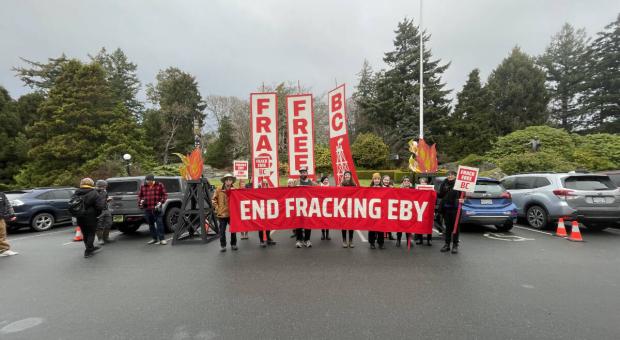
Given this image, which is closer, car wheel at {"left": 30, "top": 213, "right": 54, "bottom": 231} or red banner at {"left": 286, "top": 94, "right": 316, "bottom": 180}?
red banner at {"left": 286, "top": 94, "right": 316, "bottom": 180}

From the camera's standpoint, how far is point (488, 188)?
8430mm

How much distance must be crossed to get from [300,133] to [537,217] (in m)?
7.77

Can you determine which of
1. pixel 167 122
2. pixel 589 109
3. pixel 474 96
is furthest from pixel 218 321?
pixel 589 109

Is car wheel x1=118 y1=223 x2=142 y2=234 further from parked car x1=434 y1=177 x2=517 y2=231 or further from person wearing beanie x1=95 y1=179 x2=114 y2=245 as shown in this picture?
parked car x1=434 y1=177 x2=517 y2=231

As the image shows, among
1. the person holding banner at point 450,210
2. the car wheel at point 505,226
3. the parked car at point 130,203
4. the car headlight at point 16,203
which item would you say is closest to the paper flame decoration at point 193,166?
the parked car at point 130,203

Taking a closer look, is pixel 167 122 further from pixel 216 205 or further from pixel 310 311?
pixel 310 311

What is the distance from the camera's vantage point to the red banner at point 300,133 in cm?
993

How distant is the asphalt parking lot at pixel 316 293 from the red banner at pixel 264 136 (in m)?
3.34

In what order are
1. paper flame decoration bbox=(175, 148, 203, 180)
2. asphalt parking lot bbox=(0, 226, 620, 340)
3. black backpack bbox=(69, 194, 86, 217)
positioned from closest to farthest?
1. asphalt parking lot bbox=(0, 226, 620, 340)
2. black backpack bbox=(69, 194, 86, 217)
3. paper flame decoration bbox=(175, 148, 203, 180)

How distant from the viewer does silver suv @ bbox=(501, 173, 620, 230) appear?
25.8ft

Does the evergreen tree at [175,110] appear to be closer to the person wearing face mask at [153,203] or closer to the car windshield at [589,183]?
the person wearing face mask at [153,203]

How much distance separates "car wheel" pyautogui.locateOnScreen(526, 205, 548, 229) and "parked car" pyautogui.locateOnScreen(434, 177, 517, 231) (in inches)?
49.8

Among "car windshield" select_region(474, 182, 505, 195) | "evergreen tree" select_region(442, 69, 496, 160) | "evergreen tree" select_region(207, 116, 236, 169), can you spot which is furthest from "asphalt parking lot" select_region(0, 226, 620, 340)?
"evergreen tree" select_region(207, 116, 236, 169)

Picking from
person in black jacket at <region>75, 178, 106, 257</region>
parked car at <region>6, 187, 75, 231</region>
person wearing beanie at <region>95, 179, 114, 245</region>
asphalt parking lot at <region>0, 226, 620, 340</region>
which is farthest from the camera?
parked car at <region>6, 187, 75, 231</region>
